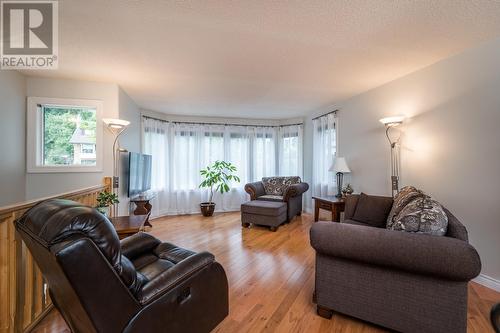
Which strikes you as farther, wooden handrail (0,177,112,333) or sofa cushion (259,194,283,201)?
sofa cushion (259,194,283,201)

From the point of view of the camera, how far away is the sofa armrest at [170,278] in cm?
100

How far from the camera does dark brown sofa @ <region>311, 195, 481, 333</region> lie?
1.24 meters

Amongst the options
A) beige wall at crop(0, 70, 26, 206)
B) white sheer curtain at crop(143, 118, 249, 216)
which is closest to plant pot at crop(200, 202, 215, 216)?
white sheer curtain at crop(143, 118, 249, 216)

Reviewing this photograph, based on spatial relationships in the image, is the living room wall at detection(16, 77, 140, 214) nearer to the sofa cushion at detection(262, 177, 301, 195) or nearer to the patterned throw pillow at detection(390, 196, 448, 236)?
the sofa cushion at detection(262, 177, 301, 195)

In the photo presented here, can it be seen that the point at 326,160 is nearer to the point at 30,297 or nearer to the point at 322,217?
the point at 322,217

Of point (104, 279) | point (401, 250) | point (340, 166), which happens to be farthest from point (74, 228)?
point (340, 166)

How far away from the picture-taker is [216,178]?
499 cm

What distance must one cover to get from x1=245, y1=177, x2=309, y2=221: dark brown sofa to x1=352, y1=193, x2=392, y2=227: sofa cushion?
1.46 m

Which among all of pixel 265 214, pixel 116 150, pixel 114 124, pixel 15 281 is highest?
pixel 114 124

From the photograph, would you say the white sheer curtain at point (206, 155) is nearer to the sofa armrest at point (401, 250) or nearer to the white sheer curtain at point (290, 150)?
the white sheer curtain at point (290, 150)

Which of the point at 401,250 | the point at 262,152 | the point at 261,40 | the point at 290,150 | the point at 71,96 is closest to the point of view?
the point at 401,250

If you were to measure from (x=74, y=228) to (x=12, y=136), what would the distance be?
2935 mm

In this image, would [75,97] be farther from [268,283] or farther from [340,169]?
[340,169]

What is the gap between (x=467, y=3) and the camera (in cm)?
159
